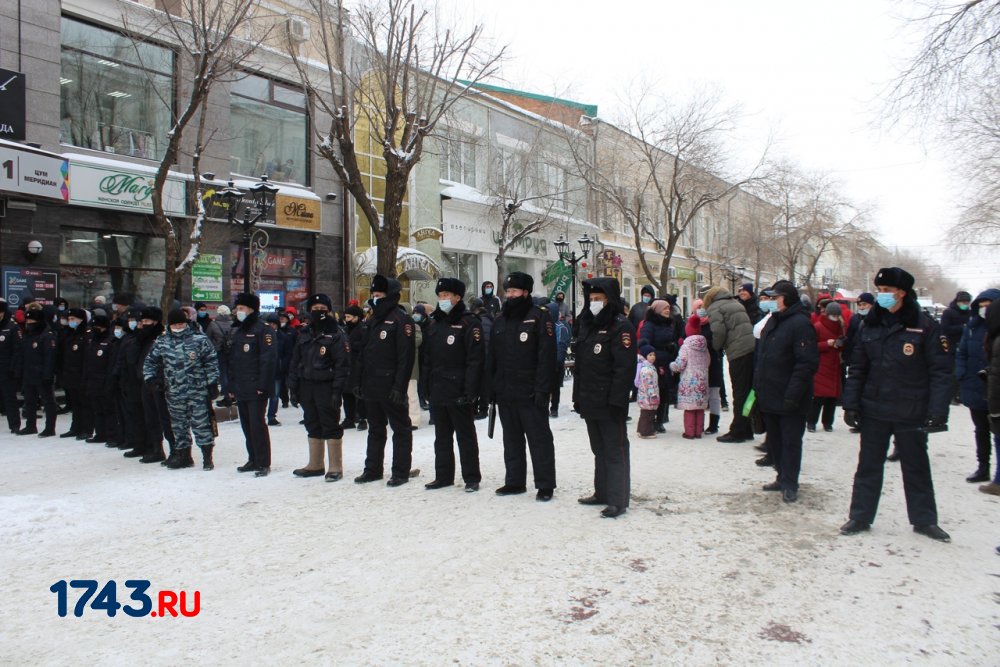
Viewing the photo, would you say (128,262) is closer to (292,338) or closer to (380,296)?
(292,338)

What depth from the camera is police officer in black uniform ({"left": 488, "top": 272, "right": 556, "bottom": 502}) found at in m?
6.50

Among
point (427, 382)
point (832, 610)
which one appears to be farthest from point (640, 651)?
point (427, 382)

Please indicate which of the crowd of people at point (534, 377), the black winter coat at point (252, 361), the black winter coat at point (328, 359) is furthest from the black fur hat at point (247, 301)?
the black winter coat at point (328, 359)

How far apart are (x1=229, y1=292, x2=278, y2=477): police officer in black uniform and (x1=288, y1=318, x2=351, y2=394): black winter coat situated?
16.9 inches

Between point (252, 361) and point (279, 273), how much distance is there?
13265 millimetres

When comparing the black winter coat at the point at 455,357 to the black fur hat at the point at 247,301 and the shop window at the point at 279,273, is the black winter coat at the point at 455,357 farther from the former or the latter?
the shop window at the point at 279,273

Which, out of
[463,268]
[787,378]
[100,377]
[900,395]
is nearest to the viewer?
[900,395]

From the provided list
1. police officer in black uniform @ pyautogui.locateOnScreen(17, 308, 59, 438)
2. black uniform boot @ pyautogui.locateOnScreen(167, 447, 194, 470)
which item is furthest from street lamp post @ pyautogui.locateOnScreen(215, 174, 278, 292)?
black uniform boot @ pyautogui.locateOnScreen(167, 447, 194, 470)

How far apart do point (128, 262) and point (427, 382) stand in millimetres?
13001

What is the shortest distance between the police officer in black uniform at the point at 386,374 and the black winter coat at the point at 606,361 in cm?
185

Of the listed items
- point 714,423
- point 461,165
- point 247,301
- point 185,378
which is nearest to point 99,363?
point 185,378

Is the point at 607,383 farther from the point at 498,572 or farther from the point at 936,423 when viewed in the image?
the point at 936,423

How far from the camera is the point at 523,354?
6.59 m

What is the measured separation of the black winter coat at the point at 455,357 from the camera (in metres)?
6.95
